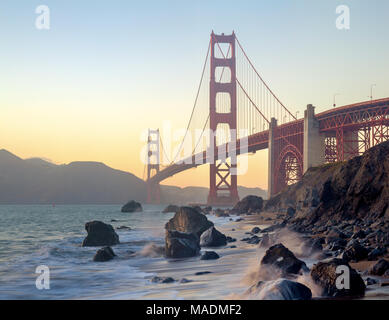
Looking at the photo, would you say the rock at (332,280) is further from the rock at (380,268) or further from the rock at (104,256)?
the rock at (104,256)

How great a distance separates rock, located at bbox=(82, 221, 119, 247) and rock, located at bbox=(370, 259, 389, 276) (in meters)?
13.4

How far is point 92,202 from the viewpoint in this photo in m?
173

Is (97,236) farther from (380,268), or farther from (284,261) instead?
(380,268)

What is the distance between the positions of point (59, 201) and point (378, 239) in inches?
6683

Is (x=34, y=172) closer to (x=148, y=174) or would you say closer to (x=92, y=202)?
(x=92, y=202)

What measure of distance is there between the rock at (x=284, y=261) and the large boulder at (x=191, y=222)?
30.8ft

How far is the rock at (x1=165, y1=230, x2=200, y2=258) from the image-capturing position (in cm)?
Answer: 1382

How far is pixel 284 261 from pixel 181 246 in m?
5.54

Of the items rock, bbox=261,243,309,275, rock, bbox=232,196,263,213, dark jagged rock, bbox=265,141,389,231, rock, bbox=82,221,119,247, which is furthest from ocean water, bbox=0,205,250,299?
rock, bbox=232,196,263,213

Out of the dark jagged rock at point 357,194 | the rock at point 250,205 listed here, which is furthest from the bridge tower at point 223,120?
the dark jagged rock at point 357,194

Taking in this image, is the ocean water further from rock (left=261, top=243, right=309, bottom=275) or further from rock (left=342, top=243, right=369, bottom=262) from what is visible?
rock (left=342, top=243, right=369, bottom=262)

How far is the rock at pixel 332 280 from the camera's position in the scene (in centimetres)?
692
